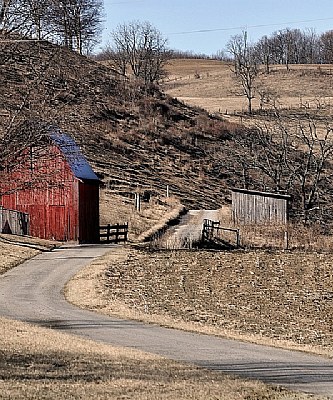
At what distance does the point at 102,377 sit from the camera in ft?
44.2

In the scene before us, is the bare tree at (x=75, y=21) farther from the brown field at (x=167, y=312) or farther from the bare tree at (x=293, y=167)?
the bare tree at (x=293, y=167)

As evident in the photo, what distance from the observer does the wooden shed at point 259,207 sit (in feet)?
159

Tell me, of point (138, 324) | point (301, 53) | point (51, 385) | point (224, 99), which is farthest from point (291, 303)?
point (301, 53)

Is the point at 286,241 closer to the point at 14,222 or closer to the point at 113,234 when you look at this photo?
the point at 113,234

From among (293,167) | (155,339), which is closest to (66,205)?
(155,339)

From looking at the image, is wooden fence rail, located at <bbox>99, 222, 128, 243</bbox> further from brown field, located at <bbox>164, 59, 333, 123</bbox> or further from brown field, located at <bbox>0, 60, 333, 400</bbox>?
brown field, located at <bbox>164, 59, 333, 123</bbox>

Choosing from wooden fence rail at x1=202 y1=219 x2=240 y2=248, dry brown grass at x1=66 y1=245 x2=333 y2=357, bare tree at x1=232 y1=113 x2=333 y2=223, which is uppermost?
bare tree at x1=232 y1=113 x2=333 y2=223

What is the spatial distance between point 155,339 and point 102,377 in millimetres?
6541

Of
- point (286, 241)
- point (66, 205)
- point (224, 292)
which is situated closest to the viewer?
point (224, 292)

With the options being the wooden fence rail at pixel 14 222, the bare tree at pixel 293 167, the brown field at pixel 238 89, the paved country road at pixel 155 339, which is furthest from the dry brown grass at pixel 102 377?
the brown field at pixel 238 89

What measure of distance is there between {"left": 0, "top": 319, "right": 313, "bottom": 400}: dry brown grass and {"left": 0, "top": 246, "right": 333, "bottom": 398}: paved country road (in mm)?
952

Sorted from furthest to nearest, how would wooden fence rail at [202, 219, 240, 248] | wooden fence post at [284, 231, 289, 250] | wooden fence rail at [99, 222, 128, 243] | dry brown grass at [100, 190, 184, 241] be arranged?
dry brown grass at [100, 190, 184, 241] → wooden fence rail at [99, 222, 128, 243] → wooden fence post at [284, 231, 289, 250] → wooden fence rail at [202, 219, 240, 248]

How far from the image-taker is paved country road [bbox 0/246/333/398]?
15335 mm

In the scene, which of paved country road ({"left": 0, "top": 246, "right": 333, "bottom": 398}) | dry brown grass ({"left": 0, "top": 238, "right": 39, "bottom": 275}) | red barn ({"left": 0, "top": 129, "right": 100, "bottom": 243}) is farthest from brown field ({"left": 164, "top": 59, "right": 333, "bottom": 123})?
paved country road ({"left": 0, "top": 246, "right": 333, "bottom": 398})
